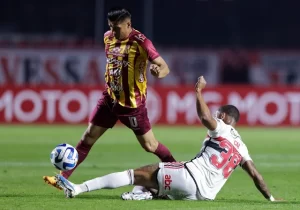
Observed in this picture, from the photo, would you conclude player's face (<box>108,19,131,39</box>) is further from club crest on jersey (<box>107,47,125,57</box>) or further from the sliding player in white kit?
the sliding player in white kit

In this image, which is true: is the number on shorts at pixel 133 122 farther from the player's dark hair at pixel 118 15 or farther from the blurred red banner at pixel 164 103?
the blurred red banner at pixel 164 103

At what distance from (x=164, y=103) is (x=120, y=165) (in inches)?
424

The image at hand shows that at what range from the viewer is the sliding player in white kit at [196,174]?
9281mm

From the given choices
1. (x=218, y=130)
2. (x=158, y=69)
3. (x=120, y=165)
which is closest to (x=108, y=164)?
(x=120, y=165)

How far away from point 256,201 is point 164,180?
1.13 meters

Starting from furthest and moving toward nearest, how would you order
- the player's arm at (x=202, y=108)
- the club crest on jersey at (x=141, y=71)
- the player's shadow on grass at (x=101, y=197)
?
the club crest on jersey at (x=141, y=71) < the player's shadow on grass at (x=101, y=197) < the player's arm at (x=202, y=108)

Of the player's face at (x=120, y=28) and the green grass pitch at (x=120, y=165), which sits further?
the player's face at (x=120, y=28)

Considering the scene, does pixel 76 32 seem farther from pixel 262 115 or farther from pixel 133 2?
pixel 262 115

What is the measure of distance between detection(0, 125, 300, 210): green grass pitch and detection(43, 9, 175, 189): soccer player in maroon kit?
0.81 m

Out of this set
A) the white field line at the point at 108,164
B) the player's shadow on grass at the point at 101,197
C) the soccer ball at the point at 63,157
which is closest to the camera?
the soccer ball at the point at 63,157

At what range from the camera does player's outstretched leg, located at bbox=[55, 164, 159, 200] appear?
9273mm

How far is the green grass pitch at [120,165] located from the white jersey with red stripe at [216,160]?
20cm

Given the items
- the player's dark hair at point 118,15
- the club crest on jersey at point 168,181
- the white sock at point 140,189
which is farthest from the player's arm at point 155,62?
the white sock at point 140,189

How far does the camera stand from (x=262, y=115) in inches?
982
